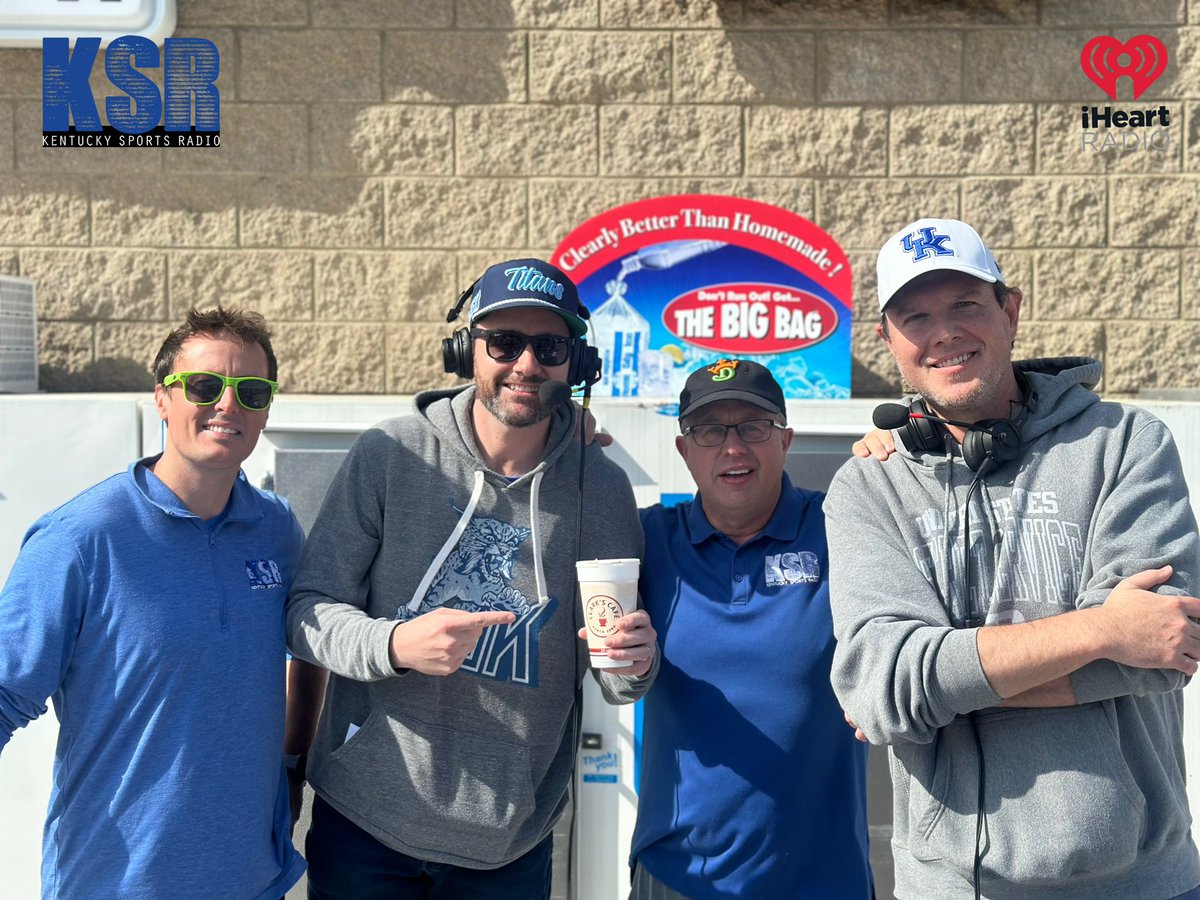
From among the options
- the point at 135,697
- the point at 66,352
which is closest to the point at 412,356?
the point at 66,352

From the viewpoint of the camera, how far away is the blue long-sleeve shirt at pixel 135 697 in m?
2.38

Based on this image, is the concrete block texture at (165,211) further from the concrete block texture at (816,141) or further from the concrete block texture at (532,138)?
the concrete block texture at (816,141)

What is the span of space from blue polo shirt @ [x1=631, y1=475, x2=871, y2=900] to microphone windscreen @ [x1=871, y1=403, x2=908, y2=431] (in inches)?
19.0

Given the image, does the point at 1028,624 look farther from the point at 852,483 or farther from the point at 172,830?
the point at 172,830

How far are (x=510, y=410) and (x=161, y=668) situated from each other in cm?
97

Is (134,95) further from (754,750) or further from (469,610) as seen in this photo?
(754,750)

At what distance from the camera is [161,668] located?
2.41 meters

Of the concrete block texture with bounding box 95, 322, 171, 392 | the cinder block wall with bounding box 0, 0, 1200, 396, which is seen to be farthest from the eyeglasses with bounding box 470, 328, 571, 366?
the concrete block texture with bounding box 95, 322, 171, 392

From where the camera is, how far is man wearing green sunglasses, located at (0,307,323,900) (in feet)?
7.81

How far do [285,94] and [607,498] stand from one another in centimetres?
336

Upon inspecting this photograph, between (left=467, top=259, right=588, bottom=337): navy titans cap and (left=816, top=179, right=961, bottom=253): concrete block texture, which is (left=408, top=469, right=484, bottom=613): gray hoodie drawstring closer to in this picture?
(left=467, top=259, right=588, bottom=337): navy titans cap

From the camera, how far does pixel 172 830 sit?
2.40 meters

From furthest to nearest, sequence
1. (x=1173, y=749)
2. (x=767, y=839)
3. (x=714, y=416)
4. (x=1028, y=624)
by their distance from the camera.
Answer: (x=714, y=416)
(x=767, y=839)
(x=1173, y=749)
(x=1028, y=624)

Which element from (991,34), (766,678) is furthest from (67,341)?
(991,34)
